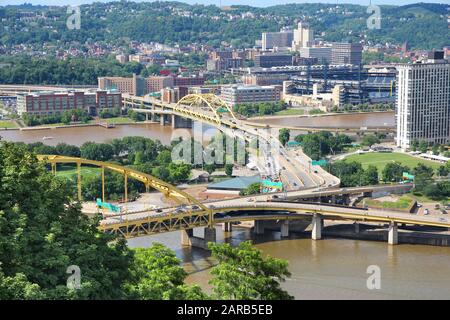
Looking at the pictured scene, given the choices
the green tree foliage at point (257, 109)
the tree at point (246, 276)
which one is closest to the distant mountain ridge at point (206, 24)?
the green tree foliage at point (257, 109)

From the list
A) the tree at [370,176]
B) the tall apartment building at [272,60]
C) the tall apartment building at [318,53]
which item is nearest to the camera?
the tree at [370,176]

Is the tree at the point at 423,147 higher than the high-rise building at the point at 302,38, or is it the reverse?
the high-rise building at the point at 302,38

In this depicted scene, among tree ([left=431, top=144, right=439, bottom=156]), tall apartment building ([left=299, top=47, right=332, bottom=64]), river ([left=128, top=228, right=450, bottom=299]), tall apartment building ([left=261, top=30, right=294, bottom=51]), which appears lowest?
river ([left=128, top=228, right=450, bottom=299])

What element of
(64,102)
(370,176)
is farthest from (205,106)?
(370,176)

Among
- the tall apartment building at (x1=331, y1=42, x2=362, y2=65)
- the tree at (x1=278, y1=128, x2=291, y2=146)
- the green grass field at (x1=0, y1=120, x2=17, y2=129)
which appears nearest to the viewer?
the tree at (x1=278, y1=128, x2=291, y2=146)

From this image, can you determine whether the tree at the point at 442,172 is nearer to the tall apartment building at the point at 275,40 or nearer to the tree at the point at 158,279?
the tree at the point at 158,279

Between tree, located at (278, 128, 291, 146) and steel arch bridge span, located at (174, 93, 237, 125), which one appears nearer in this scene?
tree, located at (278, 128, 291, 146)

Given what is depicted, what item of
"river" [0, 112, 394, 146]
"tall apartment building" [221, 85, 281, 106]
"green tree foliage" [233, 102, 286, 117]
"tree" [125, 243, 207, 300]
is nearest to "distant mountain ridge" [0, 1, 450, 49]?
"tall apartment building" [221, 85, 281, 106]

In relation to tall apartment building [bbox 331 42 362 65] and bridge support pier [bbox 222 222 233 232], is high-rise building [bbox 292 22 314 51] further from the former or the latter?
bridge support pier [bbox 222 222 233 232]

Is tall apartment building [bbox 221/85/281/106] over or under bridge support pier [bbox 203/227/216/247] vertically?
over
